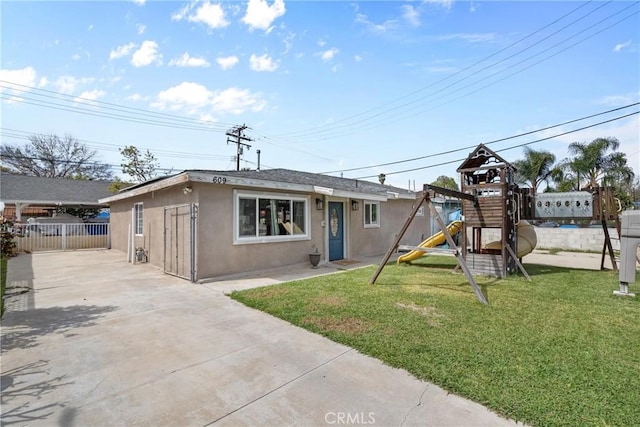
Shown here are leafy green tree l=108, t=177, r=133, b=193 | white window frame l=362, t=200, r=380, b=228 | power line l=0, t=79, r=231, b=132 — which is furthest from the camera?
leafy green tree l=108, t=177, r=133, b=193

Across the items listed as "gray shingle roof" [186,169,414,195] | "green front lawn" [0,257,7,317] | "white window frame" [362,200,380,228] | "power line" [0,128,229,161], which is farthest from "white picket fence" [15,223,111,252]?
"white window frame" [362,200,380,228]

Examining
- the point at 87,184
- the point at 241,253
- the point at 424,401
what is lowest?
the point at 424,401

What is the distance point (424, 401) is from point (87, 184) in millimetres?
26960

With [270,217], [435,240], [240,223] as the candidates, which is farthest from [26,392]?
[435,240]

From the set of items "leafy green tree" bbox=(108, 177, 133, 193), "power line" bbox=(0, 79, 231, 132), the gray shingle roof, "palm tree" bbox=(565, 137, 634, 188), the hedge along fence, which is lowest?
the hedge along fence

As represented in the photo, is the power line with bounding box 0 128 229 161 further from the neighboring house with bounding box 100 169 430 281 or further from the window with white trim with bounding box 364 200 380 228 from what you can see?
the window with white trim with bounding box 364 200 380 228

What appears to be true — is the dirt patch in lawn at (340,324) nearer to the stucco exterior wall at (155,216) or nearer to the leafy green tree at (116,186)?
the stucco exterior wall at (155,216)

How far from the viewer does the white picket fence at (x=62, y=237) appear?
47.6 ft

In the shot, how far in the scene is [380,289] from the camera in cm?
655

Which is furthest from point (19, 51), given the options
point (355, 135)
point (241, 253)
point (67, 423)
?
point (355, 135)

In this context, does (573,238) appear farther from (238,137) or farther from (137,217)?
(238,137)

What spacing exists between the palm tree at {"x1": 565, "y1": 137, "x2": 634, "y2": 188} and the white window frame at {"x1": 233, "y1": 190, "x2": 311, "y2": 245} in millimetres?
24925

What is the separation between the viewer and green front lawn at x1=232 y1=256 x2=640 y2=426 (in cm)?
263

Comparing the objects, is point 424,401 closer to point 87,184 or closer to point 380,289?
point 380,289
